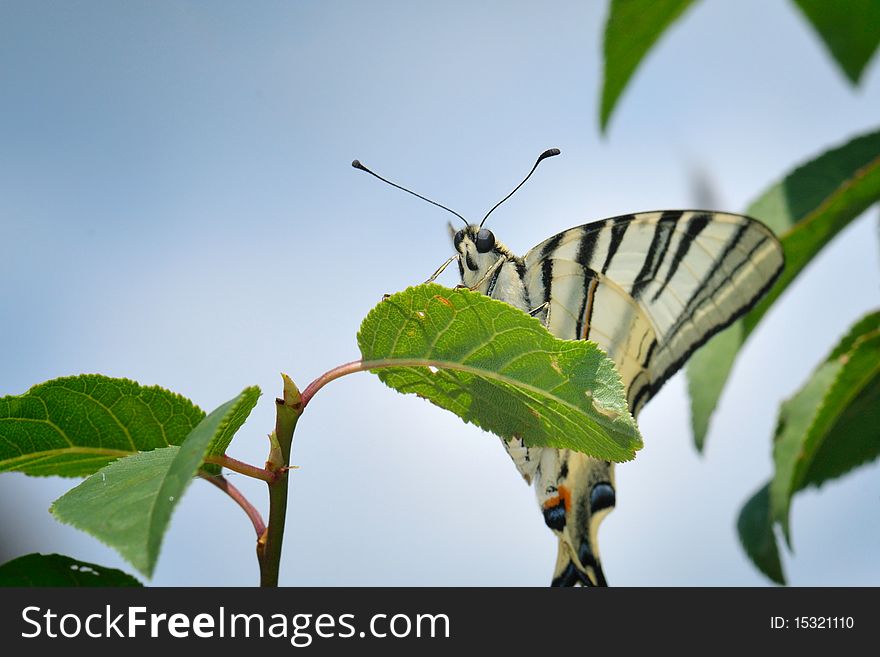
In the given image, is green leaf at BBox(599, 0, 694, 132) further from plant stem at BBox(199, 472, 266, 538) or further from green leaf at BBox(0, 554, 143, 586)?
green leaf at BBox(0, 554, 143, 586)

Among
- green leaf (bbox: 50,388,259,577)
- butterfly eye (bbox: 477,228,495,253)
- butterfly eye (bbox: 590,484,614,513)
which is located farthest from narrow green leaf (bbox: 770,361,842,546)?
green leaf (bbox: 50,388,259,577)

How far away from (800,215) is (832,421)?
0.81 meters

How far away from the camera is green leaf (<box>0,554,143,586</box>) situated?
6.70 feet

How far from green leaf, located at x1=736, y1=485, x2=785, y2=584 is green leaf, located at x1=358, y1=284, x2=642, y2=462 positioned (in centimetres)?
149

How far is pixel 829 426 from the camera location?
2781 mm

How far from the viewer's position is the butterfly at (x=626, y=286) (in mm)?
3068

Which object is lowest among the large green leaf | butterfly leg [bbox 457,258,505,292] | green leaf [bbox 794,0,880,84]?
the large green leaf

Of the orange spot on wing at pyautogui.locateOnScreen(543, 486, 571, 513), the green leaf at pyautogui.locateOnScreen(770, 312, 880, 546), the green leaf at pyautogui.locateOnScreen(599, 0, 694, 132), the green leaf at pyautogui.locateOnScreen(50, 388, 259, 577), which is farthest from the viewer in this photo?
the orange spot on wing at pyautogui.locateOnScreen(543, 486, 571, 513)

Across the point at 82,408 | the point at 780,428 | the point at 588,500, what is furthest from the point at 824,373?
the point at 82,408

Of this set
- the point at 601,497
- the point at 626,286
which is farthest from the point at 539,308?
the point at 601,497

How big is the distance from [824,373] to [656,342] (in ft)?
1.99

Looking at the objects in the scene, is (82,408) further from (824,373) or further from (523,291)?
(824,373)

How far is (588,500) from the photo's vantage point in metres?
3.45

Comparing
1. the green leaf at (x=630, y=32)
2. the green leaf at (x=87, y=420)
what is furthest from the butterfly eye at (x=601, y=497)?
the green leaf at (x=87, y=420)
